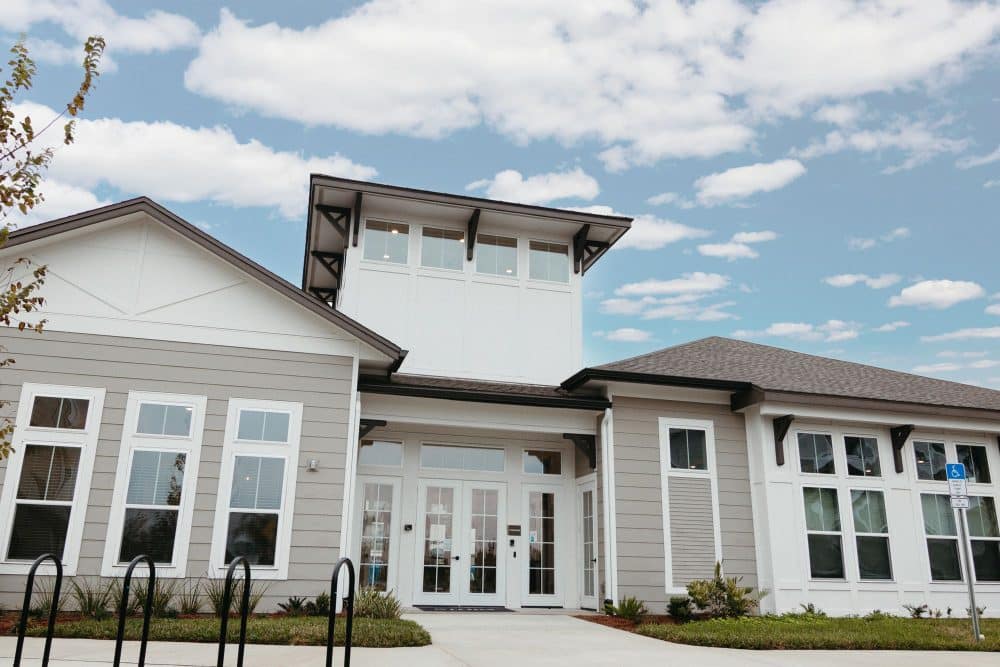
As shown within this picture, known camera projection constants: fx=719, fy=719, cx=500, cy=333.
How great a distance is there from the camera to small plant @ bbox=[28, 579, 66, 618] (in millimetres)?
8484

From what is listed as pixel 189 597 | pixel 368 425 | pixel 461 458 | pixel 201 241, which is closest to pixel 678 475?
pixel 461 458

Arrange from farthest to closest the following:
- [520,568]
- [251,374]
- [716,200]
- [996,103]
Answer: [716,200] < [996,103] < [520,568] < [251,374]

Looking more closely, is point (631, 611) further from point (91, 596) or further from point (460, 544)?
point (91, 596)

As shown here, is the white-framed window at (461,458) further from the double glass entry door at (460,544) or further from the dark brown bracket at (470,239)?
the dark brown bracket at (470,239)

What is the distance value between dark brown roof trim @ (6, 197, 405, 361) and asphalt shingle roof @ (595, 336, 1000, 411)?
3971 mm

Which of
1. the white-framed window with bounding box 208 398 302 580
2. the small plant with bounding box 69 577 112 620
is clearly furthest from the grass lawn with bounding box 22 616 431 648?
the white-framed window with bounding box 208 398 302 580

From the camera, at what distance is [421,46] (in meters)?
16.0

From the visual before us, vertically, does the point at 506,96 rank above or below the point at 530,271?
above

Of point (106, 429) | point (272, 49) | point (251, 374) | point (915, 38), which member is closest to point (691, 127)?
point (915, 38)

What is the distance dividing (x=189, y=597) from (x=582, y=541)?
20.8 ft

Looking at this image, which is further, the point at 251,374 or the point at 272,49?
the point at 272,49

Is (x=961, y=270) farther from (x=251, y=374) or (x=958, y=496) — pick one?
(x=251, y=374)

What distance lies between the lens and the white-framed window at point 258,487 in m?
9.59

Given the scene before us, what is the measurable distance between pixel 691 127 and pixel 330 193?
11.3 meters
